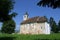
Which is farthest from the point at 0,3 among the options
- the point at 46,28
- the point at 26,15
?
the point at 26,15

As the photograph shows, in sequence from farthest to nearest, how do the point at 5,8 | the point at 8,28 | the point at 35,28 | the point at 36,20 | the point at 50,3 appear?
the point at 36,20 → the point at 35,28 → the point at 8,28 → the point at 5,8 → the point at 50,3

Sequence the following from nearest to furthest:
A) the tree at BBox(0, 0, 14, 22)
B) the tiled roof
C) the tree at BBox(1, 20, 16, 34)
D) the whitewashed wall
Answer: the tree at BBox(0, 0, 14, 22) → the tree at BBox(1, 20, 16, 34) → the whitewashed wall → the tiled roof

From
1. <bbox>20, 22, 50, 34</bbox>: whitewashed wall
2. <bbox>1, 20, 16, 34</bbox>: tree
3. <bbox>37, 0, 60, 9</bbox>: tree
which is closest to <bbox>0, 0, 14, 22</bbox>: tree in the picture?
<bbox>37, 0, 60, 9</bbox>: tree

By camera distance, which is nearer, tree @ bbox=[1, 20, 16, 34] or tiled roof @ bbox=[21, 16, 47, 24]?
tree @ bbox=[1, 20, 16, 34]

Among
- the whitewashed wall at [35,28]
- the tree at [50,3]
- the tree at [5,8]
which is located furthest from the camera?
the whitewashed wall at [35,28]

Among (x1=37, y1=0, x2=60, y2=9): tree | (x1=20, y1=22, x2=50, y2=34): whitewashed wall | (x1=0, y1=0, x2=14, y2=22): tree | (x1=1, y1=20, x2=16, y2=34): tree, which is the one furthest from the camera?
(x1=20, y1=22, x2=50, y2=34): whitewashed wall

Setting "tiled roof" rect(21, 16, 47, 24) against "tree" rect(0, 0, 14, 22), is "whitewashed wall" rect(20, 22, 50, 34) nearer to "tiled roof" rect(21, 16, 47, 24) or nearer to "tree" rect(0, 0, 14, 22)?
"tiled roof" rect(21, 16, 47, 24)

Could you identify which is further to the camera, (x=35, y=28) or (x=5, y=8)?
(x=35, y=28)

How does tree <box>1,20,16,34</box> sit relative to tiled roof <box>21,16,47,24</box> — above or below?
below

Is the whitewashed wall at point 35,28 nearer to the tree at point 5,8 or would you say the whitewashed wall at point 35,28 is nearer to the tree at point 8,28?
the tree at point 8,28

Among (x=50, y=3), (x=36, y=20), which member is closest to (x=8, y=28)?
(x=36, y=20)

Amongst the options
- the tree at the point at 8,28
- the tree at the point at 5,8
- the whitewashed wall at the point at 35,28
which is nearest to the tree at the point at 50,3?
the tree at the point at 5,8

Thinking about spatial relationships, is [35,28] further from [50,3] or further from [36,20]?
[50,3]

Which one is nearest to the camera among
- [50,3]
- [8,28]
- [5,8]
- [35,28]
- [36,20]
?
[50,3]
